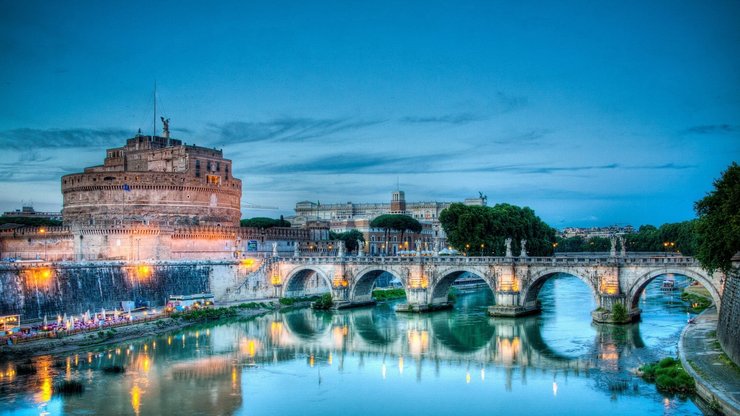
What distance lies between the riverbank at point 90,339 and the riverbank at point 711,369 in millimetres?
28555

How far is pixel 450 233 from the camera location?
2768 inches

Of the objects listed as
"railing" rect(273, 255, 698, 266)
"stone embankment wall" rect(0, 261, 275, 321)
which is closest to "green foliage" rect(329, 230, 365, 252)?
"stone embankment wall" rect(0, 261, 275, 321)

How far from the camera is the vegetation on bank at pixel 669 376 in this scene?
26906mm

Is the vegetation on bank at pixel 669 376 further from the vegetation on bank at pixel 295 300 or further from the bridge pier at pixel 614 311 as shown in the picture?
the vegetation on bank at pixel 295 300

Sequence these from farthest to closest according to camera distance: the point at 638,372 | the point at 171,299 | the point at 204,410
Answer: the point at 171,299 < the point at 638,372 < the point at 204,410

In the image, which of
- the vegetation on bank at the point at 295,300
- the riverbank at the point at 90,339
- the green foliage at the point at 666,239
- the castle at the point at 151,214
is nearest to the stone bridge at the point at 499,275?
the vegetation on bank at the point at 295,300

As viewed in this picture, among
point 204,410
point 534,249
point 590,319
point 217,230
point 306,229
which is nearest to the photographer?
point 204,410

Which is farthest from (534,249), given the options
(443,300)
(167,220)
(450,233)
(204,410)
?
(204,410)

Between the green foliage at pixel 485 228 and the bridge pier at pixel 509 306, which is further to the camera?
the green foliage at pixel 485 228

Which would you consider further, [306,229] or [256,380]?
[306,229]

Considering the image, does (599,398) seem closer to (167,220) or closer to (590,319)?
(590,319)

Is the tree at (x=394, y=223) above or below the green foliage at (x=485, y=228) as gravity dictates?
above

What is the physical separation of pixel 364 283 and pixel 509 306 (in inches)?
524

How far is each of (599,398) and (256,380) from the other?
1403 cm
